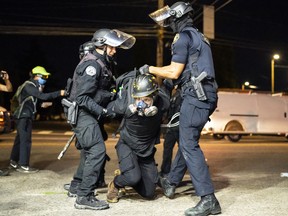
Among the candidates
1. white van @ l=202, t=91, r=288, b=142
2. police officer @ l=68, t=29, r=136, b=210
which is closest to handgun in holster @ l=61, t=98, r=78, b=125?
police officer @ l=68, t=29, r=136, b=210

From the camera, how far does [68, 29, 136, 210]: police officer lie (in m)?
5.57

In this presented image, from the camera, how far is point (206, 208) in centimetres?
513

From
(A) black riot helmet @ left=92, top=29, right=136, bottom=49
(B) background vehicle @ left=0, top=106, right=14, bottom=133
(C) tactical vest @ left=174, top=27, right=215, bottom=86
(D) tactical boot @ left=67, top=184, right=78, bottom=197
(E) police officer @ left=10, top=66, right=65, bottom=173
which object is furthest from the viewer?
(B) background vehicle @ left=0, top=106, right=14, bottom=133

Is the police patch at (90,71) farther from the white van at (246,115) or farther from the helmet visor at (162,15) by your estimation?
the white van at (246,115)

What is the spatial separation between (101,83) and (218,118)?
12.7 m

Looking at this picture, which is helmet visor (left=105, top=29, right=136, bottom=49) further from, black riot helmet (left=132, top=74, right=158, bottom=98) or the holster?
the holster

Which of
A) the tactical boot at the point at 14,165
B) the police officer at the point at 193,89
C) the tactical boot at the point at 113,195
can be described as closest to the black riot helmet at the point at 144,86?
the police officer at the point at 193,89

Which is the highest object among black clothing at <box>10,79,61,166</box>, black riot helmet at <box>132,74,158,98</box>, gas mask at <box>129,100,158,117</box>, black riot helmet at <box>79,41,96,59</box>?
black riot helmet at <box>79,41,96,59</box>

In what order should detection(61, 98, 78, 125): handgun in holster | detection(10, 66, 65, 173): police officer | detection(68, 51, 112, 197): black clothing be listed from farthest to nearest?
detection(10, 66, 65, 173): police officer
detection(61, 98, 78, 125): handgun in holster
detection(68, 51, 112, 197): black clothing

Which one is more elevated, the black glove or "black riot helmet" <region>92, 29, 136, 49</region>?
"black riot helmet" <region>92, 29, 136, 49</region>

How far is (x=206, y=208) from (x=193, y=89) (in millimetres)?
1299

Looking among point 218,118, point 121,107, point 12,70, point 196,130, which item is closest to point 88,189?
point 121,107

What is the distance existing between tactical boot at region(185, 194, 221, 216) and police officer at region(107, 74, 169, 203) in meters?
0.87

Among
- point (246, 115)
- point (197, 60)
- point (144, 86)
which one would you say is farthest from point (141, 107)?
point (246, 115)
